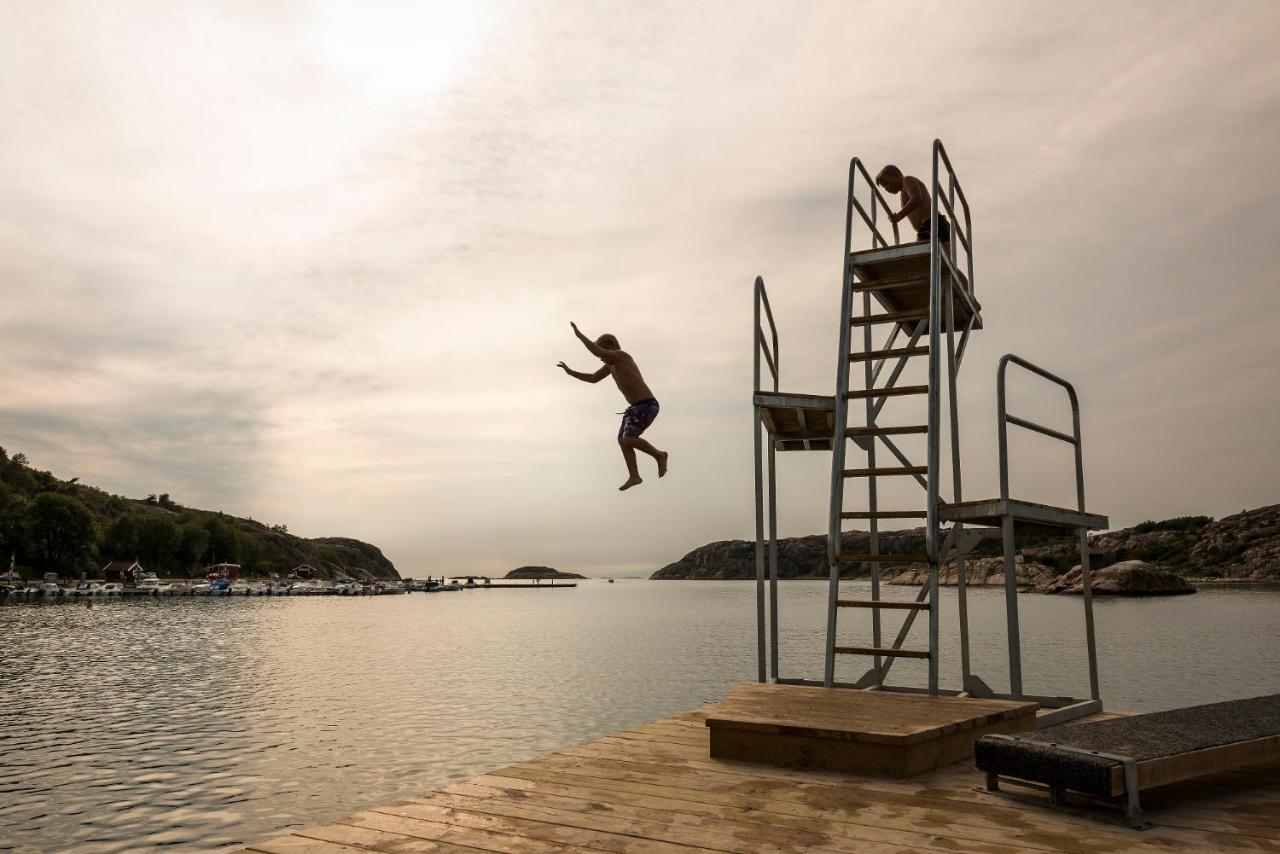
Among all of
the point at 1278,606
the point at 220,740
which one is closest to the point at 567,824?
the point at 220,740

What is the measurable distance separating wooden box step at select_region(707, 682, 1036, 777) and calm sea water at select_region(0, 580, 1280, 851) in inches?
436

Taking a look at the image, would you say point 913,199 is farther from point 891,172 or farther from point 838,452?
point 838,452

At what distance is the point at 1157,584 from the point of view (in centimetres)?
10931

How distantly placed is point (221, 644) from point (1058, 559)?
444 feet

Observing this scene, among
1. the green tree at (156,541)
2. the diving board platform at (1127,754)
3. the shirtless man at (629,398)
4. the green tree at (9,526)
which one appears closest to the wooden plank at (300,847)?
the diving board platform at (1127,754)

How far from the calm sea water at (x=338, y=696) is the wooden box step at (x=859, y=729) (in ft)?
36.4

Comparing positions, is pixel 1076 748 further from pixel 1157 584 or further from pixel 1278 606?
pixel 1157 584

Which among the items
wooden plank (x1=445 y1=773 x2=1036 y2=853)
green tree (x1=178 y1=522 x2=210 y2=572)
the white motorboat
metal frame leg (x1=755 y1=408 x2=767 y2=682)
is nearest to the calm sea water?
metal frame leg (x1=755 y1=408 x2=767 y2=682)

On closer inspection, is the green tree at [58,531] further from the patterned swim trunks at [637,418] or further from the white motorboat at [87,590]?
the patterned swim trunks at [637,418]

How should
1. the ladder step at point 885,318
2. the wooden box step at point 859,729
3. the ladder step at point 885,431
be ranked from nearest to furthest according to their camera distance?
1. the wooden box step at point 859,729
2. the ladder step at point 885,431
3. the ladder step at point 885,318

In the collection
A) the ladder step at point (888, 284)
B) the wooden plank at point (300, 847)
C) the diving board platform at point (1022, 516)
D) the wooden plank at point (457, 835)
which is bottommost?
the wooden plank at point (300, 847)

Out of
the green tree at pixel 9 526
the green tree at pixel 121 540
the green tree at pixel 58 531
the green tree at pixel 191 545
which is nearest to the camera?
the green tree at pixel 9 526

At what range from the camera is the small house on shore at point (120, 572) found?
6255 inches

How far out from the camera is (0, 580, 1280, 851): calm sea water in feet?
58.2
